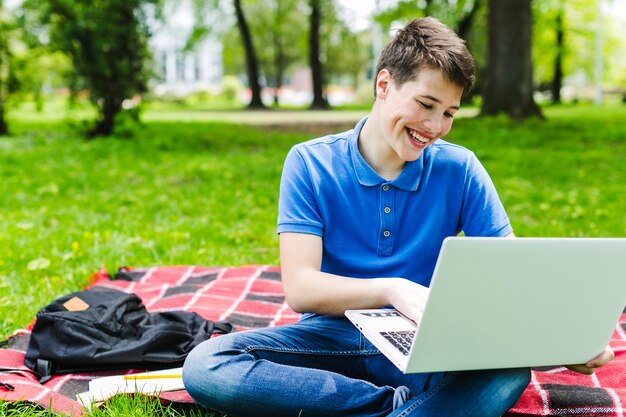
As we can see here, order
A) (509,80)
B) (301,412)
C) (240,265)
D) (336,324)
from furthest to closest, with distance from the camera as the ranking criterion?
(509,80) < (240,265) < (336,324) < (301,412)

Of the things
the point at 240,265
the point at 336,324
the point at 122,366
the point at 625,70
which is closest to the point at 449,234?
the point at 336,324

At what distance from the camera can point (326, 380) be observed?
83.1 inches

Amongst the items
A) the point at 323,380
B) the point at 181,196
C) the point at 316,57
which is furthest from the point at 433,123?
the point at 316,57

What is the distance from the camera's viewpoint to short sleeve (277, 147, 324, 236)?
2289mm

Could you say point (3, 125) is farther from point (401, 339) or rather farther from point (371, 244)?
point (401, 339)

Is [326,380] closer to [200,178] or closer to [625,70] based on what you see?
[200,178]

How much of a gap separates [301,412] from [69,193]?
510 cm

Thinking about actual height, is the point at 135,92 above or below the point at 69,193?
above

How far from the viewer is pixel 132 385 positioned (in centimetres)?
250

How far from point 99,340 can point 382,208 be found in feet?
4.29

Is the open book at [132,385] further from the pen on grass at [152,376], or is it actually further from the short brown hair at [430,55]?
the short brown hair at [430,55]

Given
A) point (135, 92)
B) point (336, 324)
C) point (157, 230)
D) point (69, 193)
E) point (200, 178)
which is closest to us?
Answer: point (336, 324)

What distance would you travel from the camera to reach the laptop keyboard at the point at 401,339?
6.01 feet

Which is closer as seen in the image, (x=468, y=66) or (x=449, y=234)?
(x=468, y=66)
